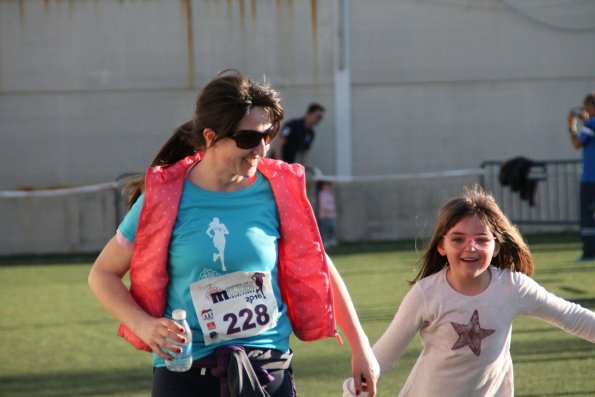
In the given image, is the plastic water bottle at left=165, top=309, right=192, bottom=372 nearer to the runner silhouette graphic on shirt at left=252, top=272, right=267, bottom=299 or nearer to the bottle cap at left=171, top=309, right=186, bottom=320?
the bottle cap at left=171, top=309, right=186, bottom=320

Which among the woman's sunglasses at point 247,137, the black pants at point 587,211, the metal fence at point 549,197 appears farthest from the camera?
the metal fence at point 549,197

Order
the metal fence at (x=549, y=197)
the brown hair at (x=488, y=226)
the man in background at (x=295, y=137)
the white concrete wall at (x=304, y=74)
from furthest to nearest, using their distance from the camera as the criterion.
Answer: the white concrete wall at (x=304, y=74)
the metal fence at (x=549, y=197)
the man in background at (x=295, y=137)
the brown hair at (x=488, y=226)

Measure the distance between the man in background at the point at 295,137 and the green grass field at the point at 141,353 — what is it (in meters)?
3.88

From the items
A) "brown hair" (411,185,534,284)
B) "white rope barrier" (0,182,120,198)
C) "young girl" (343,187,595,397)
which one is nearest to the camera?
"young girl" (343,187,595,397)

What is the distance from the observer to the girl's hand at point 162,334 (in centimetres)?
378

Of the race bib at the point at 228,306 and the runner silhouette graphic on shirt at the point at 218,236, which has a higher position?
the runner silhouette graphic on shirt at the point at 218,236

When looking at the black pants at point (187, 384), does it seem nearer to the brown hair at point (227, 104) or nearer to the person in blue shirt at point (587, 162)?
the brown hair at point (227, 104)

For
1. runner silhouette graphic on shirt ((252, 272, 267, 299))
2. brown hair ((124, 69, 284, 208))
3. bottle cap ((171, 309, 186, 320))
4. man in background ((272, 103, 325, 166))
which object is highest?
brown hair ((124, 69, 284, 208))

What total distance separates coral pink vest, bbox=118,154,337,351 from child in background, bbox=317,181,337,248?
13878mm

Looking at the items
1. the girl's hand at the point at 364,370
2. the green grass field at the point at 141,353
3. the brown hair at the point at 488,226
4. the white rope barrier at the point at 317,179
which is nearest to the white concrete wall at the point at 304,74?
the white rope barrier at the point at 317,179

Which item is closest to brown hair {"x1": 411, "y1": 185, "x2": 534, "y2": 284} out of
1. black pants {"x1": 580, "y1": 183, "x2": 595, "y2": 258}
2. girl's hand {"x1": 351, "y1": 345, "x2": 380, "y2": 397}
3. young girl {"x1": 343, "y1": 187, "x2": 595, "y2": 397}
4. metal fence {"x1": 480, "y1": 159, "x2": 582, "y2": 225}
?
young girl {"x1": 343, "y1": 187, "x2": 595, "y2": 397}

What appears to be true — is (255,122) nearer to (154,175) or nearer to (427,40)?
(154,175)

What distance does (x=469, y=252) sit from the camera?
4.82 meters

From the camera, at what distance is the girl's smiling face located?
4.80 m
